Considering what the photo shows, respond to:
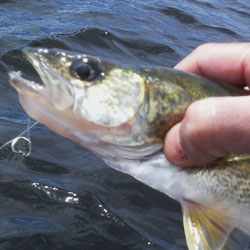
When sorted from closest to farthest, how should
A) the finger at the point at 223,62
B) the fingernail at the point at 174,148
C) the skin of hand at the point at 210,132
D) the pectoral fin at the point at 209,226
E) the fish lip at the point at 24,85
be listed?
the skin of hand at the point at 210,132, the fish lip at the point at 24,85, the fingernail at the point at 174,148, the pectoral fin at the point at 209,226, the finger at the point at 223,62

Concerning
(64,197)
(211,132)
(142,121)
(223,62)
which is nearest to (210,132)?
(211,132)

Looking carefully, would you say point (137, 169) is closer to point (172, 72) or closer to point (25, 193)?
point (172, 72)

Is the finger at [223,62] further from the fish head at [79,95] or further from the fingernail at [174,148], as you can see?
the fish head at [79,95]

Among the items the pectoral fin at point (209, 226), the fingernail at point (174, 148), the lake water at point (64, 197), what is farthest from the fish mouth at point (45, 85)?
the pectoral fin at point (209, 226)

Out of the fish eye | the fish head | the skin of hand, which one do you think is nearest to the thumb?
the skin of hand

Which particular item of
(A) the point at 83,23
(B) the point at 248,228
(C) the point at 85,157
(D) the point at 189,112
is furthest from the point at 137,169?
(A) the point at 83,23

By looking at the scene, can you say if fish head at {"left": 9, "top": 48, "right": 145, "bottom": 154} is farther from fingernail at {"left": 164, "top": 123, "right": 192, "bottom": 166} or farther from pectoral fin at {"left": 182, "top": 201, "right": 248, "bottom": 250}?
pectoral fin at {"left": 182, "top": 201, "right": 248, "bottom": 250}
